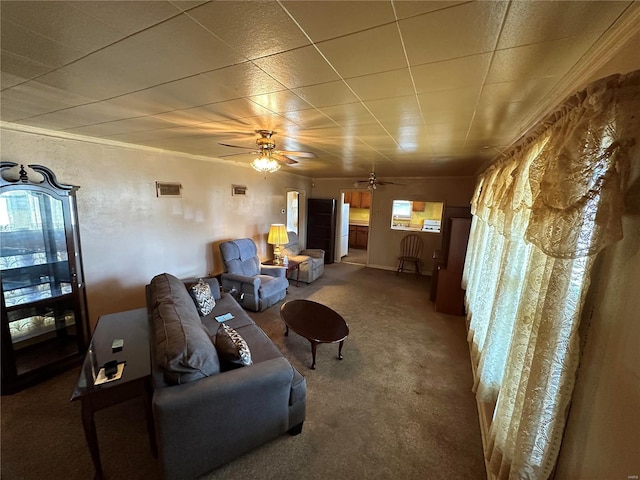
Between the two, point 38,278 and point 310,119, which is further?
point 38,278

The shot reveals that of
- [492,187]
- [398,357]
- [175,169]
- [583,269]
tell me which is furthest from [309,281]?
[583,269]

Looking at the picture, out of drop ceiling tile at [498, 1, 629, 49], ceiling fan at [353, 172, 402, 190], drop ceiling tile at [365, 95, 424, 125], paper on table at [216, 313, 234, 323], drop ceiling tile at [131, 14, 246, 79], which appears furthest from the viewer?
ceiling fan at [353, 172, 402, 190]

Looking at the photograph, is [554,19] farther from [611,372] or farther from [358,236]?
[358,236]

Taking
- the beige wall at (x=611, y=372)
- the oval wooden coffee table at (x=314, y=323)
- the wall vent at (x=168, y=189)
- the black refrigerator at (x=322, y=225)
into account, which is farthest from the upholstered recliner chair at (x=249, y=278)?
the beige wall at (x=611, y=372)

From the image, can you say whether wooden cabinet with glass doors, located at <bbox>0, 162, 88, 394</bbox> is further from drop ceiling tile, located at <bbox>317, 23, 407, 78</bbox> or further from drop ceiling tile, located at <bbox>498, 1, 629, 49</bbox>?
drop ceiling tile, located at <bbox>498, 1, 629, 49</bbox>

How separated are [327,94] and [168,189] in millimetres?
2900

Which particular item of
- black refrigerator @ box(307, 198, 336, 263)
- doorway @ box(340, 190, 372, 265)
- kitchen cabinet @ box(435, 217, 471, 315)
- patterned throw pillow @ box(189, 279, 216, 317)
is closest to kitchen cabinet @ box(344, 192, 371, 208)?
doorway @ box(340, 190, 372, 265)

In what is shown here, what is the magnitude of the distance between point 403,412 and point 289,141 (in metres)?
2.84

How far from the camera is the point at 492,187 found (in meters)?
2.36

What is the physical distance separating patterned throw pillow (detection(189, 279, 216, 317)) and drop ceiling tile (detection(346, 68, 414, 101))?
98.1 inches

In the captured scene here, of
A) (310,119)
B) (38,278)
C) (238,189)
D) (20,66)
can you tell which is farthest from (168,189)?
(310,119)

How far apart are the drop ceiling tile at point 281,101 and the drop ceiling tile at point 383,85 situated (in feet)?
1.28

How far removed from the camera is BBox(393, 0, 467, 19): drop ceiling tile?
2.61ft

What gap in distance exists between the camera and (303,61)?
→ 117 cm
